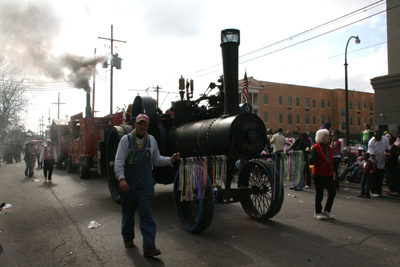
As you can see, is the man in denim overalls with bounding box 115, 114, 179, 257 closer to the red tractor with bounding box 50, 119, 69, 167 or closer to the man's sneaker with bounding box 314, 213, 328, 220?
the man's sneaker with bounding box 314, 213, 328, 220

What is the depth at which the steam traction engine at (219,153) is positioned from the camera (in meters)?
4.52

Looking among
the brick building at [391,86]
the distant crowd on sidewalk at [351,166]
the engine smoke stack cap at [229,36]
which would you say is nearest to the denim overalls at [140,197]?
the distant crowd on sidewalk at [351,166]

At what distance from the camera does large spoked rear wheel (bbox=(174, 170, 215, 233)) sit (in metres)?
4.42

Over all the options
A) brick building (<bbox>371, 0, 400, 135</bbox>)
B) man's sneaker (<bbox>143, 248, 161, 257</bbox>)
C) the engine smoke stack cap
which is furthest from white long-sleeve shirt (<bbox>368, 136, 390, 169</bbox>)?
brick building (<bbox>371, 0, 400, 135</bbox>)

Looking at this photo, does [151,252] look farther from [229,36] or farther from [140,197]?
[229,36]

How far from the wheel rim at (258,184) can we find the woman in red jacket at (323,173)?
944 millimetres

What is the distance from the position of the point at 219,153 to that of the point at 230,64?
164cm

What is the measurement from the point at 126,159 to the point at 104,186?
656cm

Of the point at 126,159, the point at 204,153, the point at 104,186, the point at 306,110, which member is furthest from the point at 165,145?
the point at 306,110

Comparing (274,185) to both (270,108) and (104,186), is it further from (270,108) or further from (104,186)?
(270,108)

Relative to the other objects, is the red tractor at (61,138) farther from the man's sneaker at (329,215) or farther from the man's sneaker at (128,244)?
the man's sneaker at (329,215)

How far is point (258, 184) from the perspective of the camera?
5484mm

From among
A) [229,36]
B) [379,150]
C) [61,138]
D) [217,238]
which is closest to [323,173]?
[217,238]

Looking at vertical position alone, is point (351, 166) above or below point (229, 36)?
below
